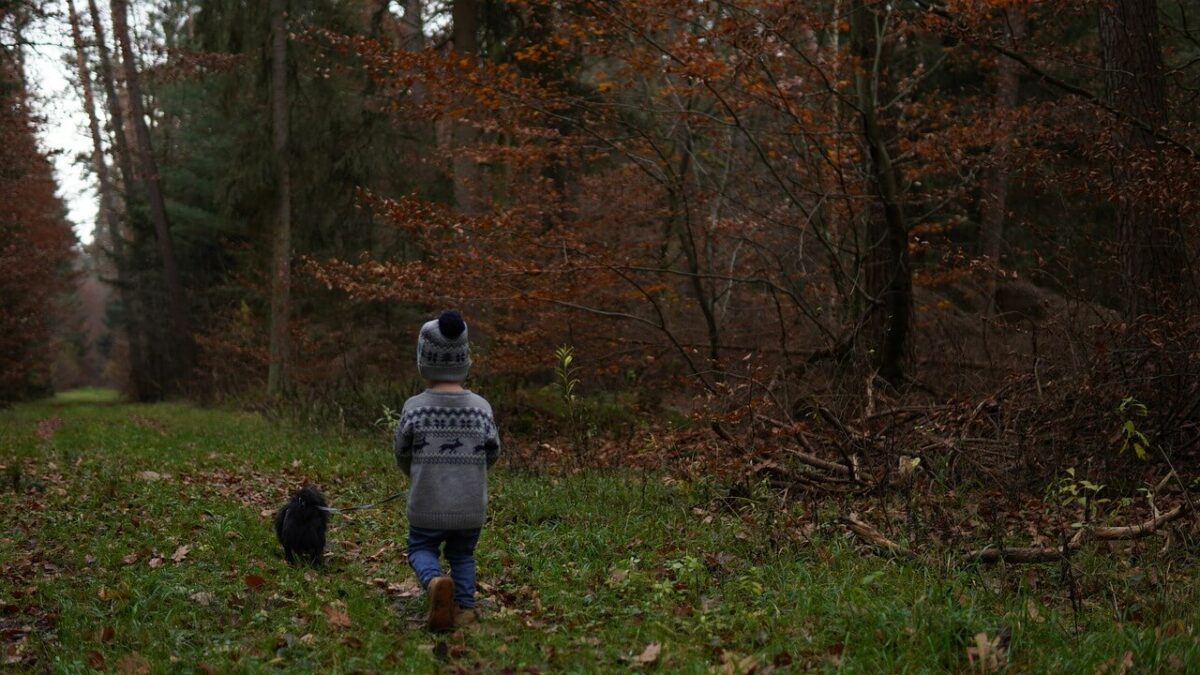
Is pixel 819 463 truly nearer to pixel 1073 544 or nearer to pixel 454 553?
pixel 1073 544

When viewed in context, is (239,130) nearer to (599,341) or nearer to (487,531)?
(599,341)

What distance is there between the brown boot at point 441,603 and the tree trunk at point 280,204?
18.3 metres

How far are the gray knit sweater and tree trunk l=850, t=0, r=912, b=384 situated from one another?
23.2 ft

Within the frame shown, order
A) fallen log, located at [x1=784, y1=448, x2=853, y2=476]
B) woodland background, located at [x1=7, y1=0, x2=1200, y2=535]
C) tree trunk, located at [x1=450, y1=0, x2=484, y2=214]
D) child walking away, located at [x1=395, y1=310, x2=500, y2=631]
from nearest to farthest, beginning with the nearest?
child walking away, located at [x1=395, y1=310, x2=500, y2=631], fallen log, located at [x1=784, y1=448, x2=853, y2=476], woodland background, located at [x1=7, y1=0, x2=1200, y2=535], tree trunk, located at [x1=450, y1=0, x2=484, y2=214]

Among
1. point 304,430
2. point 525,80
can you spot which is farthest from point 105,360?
point 525,80

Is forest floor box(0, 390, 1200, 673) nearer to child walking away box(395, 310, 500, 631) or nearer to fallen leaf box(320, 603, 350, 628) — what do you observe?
fallen leaf box(320, 603, 350, 628)

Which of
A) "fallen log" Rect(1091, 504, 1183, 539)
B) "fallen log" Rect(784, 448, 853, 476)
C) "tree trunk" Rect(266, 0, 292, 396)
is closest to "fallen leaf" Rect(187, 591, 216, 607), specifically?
"fallen log" Rect(784, 448, 853, 476)

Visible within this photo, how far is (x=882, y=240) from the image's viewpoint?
12844 millimetres

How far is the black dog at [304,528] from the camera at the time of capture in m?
7.13

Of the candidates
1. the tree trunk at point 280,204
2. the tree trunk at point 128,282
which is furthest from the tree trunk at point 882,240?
the tree trunk at point 128,282

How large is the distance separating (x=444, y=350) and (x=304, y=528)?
2023mm

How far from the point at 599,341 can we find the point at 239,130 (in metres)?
14.5

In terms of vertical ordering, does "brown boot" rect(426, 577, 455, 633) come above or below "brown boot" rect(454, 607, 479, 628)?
above

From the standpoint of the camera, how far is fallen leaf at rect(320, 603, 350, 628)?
573 cm
